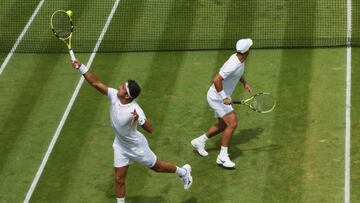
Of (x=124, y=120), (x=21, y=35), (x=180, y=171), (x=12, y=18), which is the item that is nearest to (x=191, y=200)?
(x=180, y=171)

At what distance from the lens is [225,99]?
13.8m

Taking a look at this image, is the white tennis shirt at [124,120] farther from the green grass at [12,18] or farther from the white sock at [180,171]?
the green grass at [12,18]

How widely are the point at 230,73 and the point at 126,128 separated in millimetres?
2623

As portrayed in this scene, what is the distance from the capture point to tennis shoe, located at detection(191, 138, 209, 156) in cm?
1479

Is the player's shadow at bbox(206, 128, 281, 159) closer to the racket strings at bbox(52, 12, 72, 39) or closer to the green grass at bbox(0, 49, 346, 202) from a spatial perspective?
the green grass at bbox(0, 49, 346, 202)

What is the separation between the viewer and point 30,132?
1590 cm

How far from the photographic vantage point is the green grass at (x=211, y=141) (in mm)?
13859

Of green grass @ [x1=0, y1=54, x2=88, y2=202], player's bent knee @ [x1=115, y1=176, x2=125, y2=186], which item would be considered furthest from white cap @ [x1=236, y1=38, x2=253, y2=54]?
green grass @ [x1=0, y1=54, x2=88, y2=202]

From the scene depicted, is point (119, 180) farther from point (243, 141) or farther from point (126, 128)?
point (243, 141)

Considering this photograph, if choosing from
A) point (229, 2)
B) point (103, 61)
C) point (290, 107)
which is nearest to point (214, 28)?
point (229, 2)

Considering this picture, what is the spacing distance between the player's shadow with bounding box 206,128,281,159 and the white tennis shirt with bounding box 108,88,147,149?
2.85 meters

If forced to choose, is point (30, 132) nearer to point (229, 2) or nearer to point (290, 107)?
point (290, 107)

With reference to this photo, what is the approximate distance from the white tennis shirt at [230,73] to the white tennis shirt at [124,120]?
222cm

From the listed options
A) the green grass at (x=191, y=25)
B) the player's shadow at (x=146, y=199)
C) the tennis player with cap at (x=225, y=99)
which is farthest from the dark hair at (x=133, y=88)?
the green grass at (x=191, y=25)
